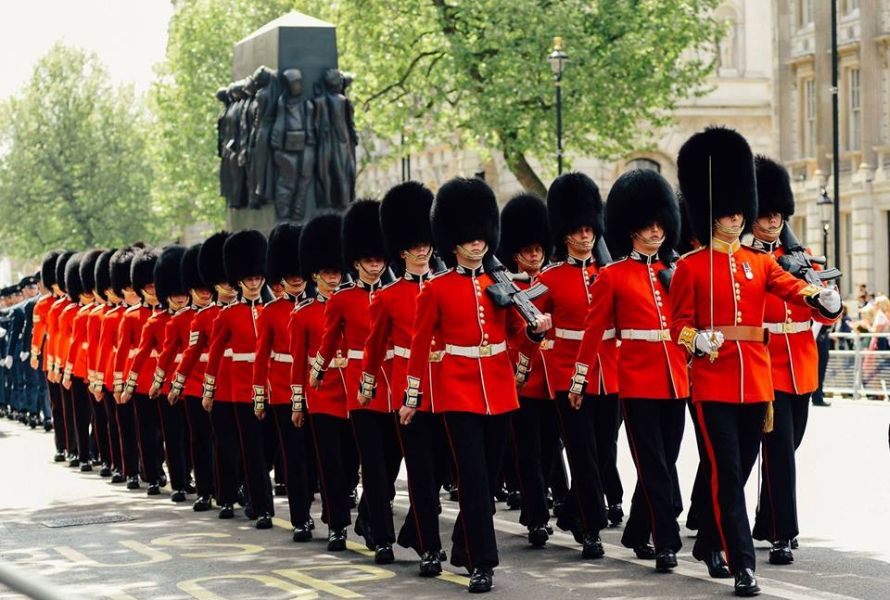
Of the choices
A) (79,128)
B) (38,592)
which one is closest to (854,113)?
(79,128)

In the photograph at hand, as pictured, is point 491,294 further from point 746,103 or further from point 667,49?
point 746,103

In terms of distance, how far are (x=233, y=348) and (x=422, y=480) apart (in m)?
3.09

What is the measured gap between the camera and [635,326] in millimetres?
10156

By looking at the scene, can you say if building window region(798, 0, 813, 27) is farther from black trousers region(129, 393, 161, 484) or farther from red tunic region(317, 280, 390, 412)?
red tunic region(317, 280, 390, 412)

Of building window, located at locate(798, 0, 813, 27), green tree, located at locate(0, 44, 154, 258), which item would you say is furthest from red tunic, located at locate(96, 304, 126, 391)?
green tree, located at locate(0, 44, 154, 258)

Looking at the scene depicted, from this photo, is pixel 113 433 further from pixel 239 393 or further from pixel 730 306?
pixel 730 306

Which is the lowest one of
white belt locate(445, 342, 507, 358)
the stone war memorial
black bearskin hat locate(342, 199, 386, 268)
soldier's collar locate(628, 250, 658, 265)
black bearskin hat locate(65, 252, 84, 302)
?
white belt locate(445, 342, 507, 358)

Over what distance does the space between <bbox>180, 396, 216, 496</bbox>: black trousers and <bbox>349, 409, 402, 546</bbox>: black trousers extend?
2821 millimetres

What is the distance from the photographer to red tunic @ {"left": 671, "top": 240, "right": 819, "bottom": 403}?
928 centimetres

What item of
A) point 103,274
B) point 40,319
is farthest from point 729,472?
point 40,319

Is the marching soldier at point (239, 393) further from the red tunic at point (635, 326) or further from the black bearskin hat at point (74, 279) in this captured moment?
the black bearskin hat at point (74, 279)

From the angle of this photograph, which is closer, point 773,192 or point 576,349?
point 773,192

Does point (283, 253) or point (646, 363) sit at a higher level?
point (283, 253)

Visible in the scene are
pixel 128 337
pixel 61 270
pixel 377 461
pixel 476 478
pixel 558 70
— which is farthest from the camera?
pixel 558 70
